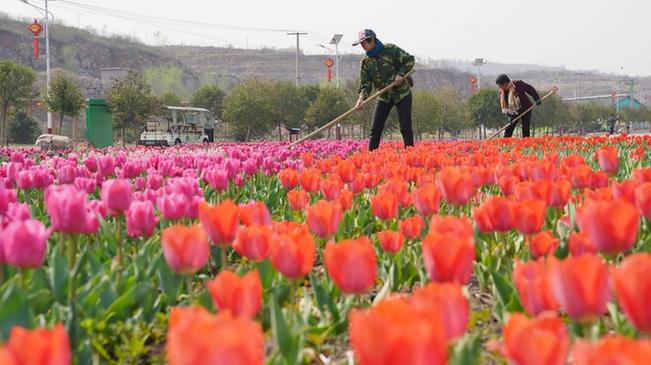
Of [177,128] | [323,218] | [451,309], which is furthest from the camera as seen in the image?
[177,128]

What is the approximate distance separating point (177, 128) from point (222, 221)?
34.3m

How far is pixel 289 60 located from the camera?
149250 millimetres

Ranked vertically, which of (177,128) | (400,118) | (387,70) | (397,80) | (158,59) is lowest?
(177,128)

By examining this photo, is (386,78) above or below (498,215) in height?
above

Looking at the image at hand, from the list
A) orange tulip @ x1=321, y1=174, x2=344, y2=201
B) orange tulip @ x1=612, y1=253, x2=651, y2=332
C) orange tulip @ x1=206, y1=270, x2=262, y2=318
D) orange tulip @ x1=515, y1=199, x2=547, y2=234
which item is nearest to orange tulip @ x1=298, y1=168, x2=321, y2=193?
orange tulip @ x1=321, y1=174, x2=344, y2=201

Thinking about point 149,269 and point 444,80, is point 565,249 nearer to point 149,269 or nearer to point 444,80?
point 149,269

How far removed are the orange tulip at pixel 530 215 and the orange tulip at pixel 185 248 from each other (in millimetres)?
937

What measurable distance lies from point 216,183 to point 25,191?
1406 millimetres

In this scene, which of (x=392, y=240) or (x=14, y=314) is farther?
(x=392, y=240)

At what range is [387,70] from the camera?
9359mm

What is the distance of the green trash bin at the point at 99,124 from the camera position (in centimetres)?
3184

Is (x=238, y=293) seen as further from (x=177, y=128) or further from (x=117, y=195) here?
(x=177, y=128)

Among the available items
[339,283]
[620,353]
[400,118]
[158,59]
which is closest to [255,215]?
[339,283]

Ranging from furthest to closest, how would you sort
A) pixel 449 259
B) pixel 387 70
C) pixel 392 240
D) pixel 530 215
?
pixel 387 70 < pixel 392 240 < pixel 530 215 < pixel 449 259
